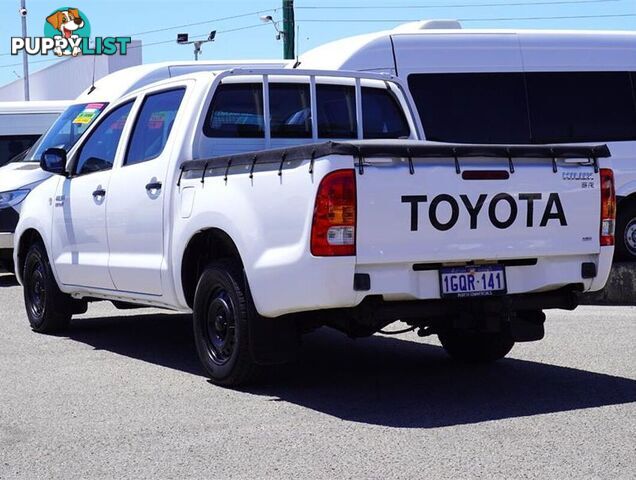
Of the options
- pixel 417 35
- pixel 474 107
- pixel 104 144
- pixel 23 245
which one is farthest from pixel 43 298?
pixel 474 107

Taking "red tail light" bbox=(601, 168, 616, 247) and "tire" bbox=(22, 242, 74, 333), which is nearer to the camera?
"red tail light" bbox=(601, 168, 616, 247)

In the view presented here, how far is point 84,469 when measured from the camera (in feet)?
17.9

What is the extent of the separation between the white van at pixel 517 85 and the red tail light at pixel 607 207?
7.03 metres

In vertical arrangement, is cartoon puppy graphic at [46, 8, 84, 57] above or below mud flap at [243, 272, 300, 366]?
above

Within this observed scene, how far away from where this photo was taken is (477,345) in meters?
8.30

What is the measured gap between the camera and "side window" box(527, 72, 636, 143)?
14719mm

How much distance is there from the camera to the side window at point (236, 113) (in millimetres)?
8102

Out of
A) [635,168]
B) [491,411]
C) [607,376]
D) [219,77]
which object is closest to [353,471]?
→ [491,411]

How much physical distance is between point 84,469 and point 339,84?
415 centimetres

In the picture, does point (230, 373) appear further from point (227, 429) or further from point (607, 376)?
point (607, 376)

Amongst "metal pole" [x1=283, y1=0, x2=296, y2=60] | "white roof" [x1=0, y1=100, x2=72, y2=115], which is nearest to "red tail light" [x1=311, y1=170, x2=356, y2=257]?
"white roof" [x1=0, y1=100, x2=72, y2=115]

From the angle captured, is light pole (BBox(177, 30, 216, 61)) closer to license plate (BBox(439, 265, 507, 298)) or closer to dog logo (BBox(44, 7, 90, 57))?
dog logo (BBox(44, 7, 90, 57))

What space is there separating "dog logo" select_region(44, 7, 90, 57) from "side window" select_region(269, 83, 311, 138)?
4446 cm

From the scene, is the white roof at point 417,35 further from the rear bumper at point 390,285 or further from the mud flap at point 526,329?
the rear bumper at point 390,285
